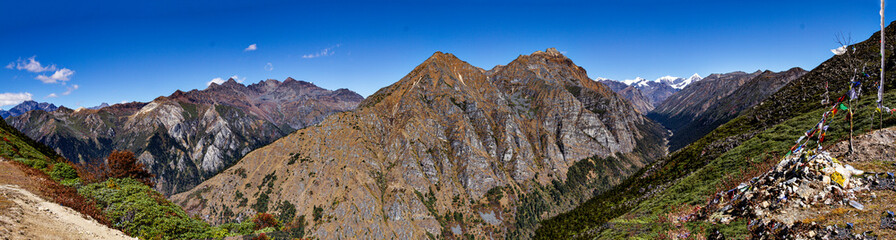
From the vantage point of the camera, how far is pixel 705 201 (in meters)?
30.8

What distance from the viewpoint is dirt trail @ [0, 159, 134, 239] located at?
66.8 ft

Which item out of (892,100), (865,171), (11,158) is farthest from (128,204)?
(892,100)

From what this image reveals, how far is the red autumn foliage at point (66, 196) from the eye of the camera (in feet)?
90.3

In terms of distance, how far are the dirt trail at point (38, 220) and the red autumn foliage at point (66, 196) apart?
3.35 ft

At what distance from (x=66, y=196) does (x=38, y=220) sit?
10.1 meters

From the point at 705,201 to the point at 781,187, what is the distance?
1198 cm

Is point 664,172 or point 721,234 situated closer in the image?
point 721,234

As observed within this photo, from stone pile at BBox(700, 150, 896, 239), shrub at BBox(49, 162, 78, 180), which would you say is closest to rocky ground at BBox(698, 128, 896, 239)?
stone pile at BBox(700, 150, 896, 239)

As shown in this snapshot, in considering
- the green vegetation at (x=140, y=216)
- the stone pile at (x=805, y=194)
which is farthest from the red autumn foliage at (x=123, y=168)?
the stone pile at (x=805, y=194)

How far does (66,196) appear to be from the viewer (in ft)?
97.5

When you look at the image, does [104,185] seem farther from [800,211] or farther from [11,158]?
[800,211]

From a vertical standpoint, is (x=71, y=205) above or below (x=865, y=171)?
above

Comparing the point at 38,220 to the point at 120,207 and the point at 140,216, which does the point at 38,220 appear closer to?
the point at 140,216

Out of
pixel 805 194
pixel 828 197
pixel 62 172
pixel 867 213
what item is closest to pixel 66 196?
pixel 62 172
